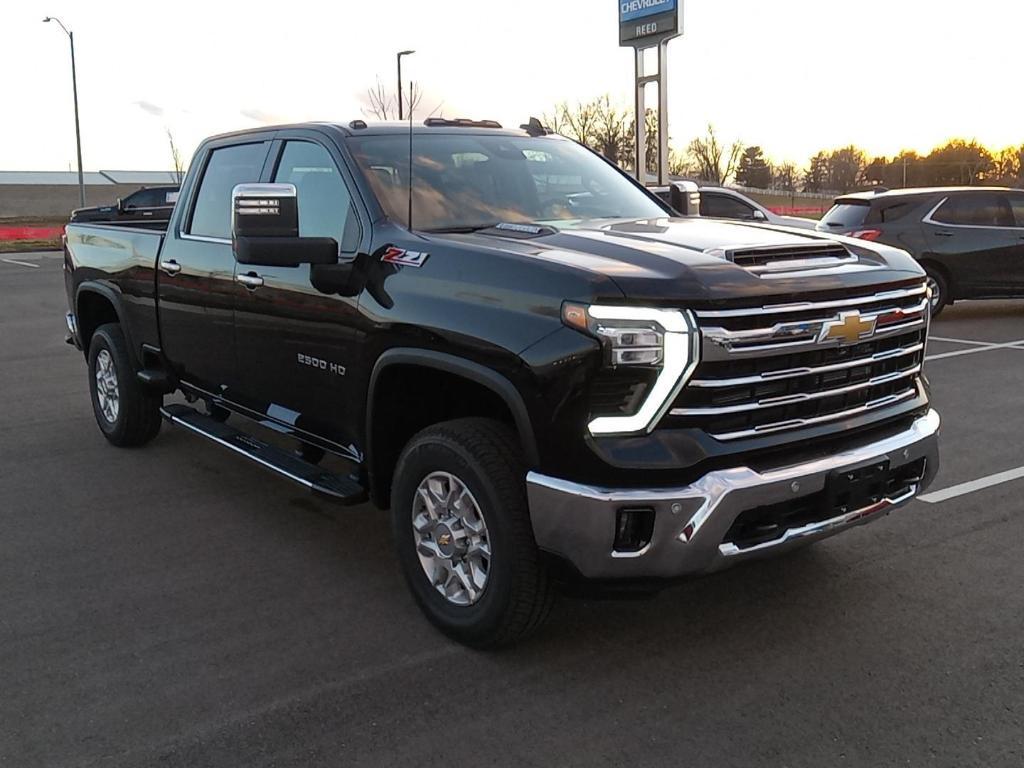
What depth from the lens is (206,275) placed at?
5.19m

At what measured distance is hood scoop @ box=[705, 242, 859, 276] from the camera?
11.2 ft

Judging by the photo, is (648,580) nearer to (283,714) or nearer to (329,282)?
(283,714)

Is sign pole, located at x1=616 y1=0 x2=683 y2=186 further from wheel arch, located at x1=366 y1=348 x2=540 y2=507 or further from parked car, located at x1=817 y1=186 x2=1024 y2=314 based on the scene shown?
wheel arch, located at x1=366 y1=348 x2=540 y2=507

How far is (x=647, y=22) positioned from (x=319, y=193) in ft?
48.3

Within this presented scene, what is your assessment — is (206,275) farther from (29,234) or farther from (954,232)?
(29,234)

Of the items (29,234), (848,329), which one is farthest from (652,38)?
(29,234)

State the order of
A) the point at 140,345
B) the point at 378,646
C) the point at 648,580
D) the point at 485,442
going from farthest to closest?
1. the point at 140,345
2. the point at 378,646
3. the point at 485,442
4. the point at 648,580

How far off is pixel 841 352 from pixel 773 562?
133 cm

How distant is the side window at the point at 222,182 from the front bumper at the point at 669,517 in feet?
9.23

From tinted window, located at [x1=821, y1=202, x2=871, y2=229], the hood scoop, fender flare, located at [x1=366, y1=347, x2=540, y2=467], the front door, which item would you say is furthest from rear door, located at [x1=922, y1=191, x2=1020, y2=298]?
fender flare, located at [x1=366, y1=347, x2=540, y2=467]

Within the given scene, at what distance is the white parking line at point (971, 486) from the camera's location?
17.2 feet

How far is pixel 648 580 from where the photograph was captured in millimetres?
3168

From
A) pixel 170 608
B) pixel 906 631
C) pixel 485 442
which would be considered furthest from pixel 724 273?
pixel 170 608

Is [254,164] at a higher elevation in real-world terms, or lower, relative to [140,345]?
higher
